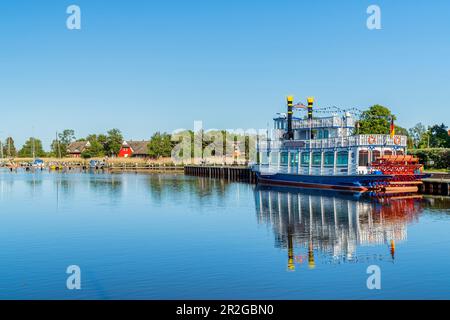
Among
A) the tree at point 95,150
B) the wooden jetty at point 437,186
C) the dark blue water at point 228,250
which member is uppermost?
the tree at point 95,150

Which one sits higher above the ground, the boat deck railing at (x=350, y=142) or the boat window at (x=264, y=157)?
the boat deck railing at (x=350, y=142)

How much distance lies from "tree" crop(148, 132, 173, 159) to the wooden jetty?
107487 millimetres

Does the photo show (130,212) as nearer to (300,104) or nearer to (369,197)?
(369,197)

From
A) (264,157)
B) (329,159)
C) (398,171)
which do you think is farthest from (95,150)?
(398,171)

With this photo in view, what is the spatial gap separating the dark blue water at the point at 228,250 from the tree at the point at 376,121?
162 ft

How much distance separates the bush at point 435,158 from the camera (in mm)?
83575

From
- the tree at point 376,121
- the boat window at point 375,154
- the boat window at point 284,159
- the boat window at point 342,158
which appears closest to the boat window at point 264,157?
the boat window at point 284,159

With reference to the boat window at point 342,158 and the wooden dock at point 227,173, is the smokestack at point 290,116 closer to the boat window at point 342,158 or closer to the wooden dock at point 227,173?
the boat window at point 342,158

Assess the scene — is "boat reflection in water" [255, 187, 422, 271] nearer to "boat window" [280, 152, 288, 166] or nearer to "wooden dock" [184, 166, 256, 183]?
"boat window" [280, 152, 288, 166]

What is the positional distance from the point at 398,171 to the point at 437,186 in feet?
20.8

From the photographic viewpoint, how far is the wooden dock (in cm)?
10499

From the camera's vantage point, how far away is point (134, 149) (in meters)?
183
